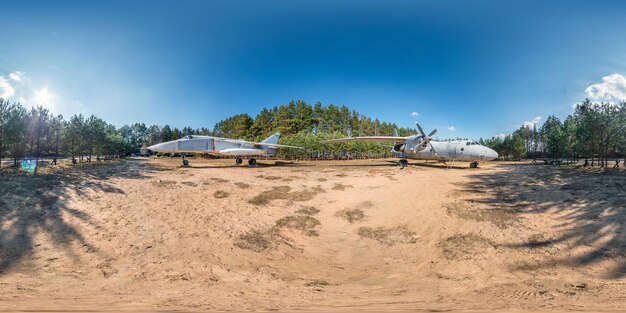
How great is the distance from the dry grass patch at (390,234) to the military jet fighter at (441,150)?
21.1 m

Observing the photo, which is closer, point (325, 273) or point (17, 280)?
point (17, 280)

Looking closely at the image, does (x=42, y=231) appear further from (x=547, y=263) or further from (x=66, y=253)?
(x=547, y=263)

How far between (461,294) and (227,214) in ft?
34.7

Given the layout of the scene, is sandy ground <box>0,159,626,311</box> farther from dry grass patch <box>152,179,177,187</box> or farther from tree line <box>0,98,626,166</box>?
tree line <box>0,98,626,166</box>

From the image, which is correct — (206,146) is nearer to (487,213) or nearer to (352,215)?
(352,215)

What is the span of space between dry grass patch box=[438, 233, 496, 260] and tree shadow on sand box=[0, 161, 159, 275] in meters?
13.2

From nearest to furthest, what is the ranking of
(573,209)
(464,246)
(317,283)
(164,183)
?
(317,283)
(464,246)
(573,209)
(164,183)

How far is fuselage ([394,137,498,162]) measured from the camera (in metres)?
32.3

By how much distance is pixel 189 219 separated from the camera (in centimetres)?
1291

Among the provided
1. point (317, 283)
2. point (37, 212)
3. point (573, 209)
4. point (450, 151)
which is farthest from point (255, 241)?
point (450, 151)

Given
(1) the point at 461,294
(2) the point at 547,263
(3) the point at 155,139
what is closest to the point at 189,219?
(1) the point at 461,294

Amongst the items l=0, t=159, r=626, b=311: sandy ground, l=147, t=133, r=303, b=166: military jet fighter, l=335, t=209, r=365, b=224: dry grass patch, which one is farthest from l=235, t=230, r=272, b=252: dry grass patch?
l=147, t=133, r=303, b=166: military jet fighter

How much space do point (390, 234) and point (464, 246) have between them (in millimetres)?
2979

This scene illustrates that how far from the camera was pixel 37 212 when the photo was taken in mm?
12156
